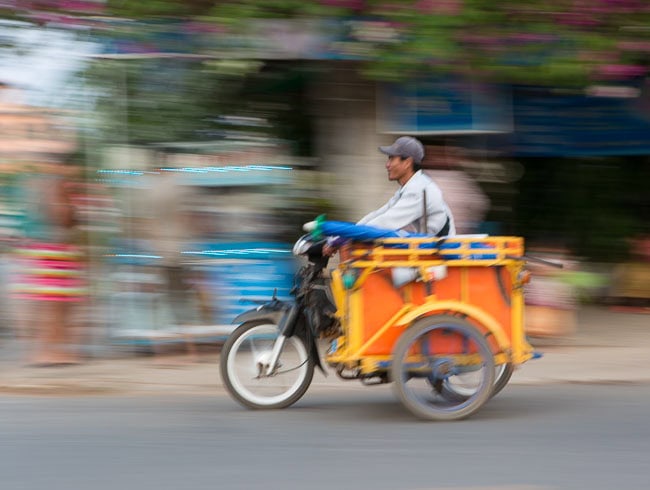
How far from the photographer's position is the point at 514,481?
505 centimetres

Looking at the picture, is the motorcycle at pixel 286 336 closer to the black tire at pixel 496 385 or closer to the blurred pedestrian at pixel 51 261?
the black tire at pixel 496 385

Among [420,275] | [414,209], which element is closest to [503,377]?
[420,275]

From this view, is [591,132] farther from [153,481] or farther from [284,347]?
[153,481]

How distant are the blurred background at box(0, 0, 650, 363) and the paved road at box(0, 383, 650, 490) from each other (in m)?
1.78

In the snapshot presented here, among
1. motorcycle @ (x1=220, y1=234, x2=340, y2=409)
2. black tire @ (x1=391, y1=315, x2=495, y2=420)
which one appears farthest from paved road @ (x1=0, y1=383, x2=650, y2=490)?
motorcycle @ (x1=220, y1=234, x2=340, y2=409)

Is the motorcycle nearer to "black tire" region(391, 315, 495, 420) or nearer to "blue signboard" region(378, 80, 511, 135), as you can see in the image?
"black tire" region(391, 315, 495, 420)

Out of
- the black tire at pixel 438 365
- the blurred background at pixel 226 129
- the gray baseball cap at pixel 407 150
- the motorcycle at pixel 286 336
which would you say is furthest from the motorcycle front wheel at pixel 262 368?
the blurred background at pixel 226 129

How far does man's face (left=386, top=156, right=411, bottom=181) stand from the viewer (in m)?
6.63

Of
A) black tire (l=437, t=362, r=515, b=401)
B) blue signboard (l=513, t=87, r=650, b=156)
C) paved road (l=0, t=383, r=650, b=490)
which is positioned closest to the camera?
paved road (l=0, t=383, r=650, b=490)

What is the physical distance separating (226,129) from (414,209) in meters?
3.95

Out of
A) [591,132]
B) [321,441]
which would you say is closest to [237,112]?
[591,132]

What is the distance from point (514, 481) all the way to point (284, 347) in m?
2.07

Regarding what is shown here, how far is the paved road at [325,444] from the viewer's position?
16.9 ft

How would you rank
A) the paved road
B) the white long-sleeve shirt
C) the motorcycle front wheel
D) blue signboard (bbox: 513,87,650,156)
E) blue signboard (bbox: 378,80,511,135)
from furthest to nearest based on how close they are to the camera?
1. blue signboard (bbox: 513,87,650,156)
2. blue signboard (bbox: 378,80,511,135)
3. the motorcycle front wheel
4. the white long-sleeve shirt
5. the paved road
